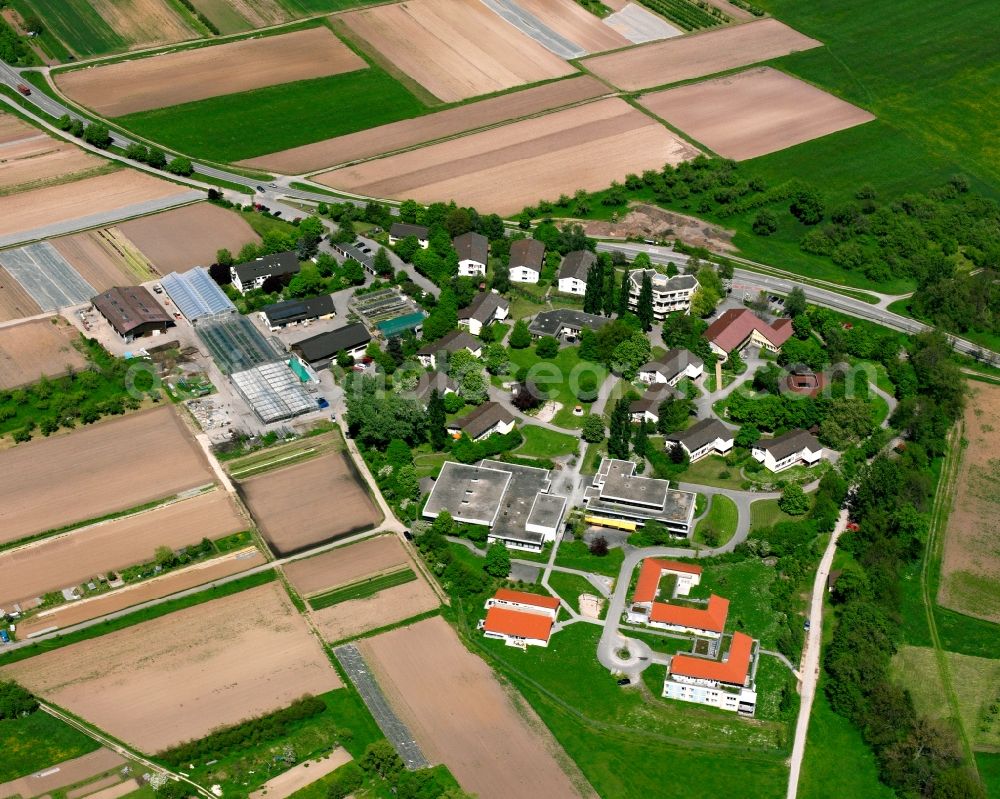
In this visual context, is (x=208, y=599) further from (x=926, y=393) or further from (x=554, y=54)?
(x=554, y=54)

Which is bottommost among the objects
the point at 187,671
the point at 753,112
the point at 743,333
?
the point at 187,671

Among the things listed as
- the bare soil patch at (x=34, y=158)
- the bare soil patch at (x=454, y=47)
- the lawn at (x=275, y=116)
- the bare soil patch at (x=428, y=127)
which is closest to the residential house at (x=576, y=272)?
the bare soil patch at (x=428, y=127)

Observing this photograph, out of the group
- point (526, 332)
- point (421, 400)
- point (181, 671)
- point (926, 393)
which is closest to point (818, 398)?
point (926, 393)

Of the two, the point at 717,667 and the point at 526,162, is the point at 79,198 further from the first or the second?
the point at 717,667

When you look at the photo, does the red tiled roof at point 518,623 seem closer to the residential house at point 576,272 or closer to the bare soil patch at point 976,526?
the bare soil patch at point 976,526

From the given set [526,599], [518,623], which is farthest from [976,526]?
[518,623]

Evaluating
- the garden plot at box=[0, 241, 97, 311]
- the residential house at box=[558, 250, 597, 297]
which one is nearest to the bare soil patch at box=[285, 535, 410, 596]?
the residential house at box=[558, 250, 597, 297]

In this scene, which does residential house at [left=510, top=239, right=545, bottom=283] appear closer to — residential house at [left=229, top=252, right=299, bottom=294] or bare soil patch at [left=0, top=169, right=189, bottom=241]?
residential house at [left=229, top=252, right=299, bottom=294]
